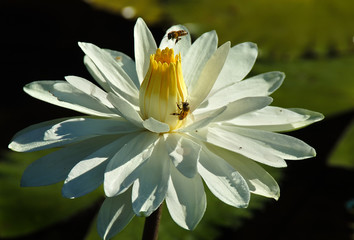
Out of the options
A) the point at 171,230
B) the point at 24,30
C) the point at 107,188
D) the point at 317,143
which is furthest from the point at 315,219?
the point at 24,30

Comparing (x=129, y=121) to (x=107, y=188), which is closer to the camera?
(x=107, y=188)

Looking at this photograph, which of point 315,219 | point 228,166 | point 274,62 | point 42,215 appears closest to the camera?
point 228,166

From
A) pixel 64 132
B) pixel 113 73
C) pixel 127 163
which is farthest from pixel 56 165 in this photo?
pixel 113 73

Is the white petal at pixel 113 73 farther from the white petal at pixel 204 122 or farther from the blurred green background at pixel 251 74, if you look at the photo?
the blurred green background at pixel 251 74

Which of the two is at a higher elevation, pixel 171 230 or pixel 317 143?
pixel 171 230

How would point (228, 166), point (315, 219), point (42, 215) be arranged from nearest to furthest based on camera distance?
point (228, 166), point (42, 215), point (315, 219)

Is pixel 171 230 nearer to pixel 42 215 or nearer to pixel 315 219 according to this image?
pixel 42 215

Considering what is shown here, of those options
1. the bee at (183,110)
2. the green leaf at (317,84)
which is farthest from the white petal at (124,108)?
the green leaf at (317,84)

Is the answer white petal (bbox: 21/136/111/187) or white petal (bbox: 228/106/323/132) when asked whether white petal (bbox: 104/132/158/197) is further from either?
white petal (bbox: 228/106/323/132)
